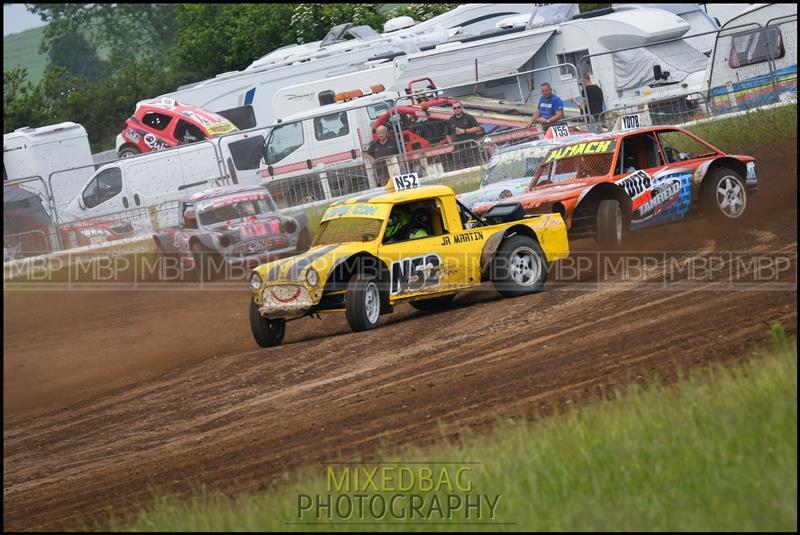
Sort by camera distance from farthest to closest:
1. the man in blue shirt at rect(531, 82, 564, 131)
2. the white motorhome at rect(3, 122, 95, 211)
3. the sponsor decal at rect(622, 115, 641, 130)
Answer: the white motorhome at rect(3, 122, 95, 211) → the man in blue shirt at rect(531, 82, 564, 131) → the sponsor decal at rect(622, 115, 641, 130)

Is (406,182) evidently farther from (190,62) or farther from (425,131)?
(190,62)

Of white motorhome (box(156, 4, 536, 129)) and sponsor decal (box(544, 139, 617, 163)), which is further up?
white motorhome (box(156, 4, 536, 129))

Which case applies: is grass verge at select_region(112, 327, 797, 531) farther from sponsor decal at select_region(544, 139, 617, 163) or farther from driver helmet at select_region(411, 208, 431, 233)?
sponsor decal at select_region(544, 139, 617, 163)

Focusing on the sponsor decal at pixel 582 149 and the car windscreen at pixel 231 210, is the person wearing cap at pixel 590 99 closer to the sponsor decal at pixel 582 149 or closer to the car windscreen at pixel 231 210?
the car windscreen at pixel 231 210

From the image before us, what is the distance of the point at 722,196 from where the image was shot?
46.4 feet

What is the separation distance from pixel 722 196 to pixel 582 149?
5.85ft

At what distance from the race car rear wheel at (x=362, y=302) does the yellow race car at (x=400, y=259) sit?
1 cm

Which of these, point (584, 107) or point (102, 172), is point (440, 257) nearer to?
point (584, 107)

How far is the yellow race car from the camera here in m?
11.9

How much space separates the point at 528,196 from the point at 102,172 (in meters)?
→ 11.5

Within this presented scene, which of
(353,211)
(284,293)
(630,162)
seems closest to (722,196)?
(630,162)

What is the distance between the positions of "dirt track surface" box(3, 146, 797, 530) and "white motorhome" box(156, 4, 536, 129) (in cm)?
1387

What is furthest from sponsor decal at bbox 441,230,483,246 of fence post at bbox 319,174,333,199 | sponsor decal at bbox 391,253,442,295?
fence post at bbox 319,174,333,199

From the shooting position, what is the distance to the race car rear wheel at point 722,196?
1407 centimetres
